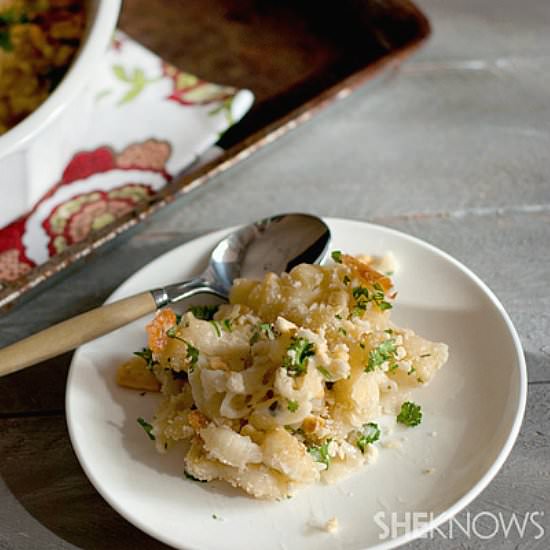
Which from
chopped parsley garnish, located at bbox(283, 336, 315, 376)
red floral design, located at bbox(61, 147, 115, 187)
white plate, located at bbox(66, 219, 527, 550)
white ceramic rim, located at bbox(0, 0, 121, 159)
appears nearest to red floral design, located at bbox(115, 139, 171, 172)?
red floral design, located at bbox(61, 147, 115, 187)

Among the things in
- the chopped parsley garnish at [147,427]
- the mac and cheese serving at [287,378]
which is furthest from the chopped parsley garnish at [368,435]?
the chopped parsley garnish at [147,427]

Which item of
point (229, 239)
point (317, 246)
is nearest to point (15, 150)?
point (229, 239)

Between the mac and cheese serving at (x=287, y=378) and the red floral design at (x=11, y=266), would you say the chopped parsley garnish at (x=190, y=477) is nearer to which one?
the mac and cheese serving at (x=287, y=378)

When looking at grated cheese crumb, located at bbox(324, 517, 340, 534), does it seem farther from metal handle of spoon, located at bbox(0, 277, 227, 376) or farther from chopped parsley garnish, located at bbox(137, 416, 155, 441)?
metal handle of spoon, located at bbox(0, 277, 227, 376)

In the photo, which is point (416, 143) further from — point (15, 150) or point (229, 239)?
point (15, 150)

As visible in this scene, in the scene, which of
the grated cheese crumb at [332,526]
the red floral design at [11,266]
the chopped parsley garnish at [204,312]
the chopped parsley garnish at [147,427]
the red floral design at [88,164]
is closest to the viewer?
the grated cheese crumb at [332,526]
